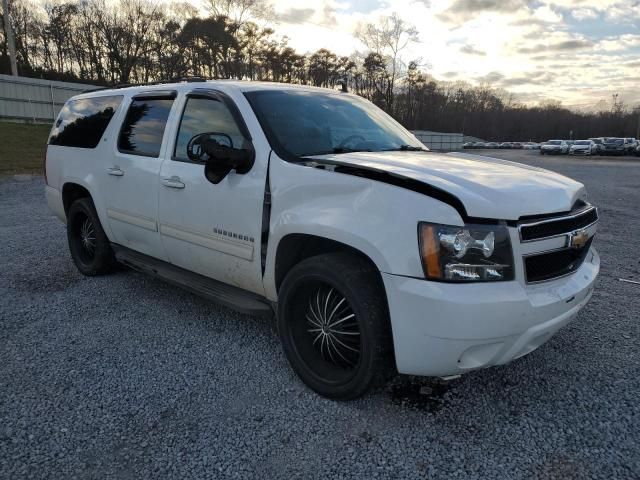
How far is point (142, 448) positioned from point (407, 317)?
1488mm

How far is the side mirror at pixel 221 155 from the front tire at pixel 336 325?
0.80 m

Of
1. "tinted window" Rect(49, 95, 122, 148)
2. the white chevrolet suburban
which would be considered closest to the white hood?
the white chevrolet suburban

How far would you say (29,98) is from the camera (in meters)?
28.2

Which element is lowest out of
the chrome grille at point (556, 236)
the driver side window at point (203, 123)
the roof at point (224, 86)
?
the chrome grille at point (556, 236)

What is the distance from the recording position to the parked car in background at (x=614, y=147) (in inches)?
1754

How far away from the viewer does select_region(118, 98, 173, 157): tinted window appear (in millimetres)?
3869

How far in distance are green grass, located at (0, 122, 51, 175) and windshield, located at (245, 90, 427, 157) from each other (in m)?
14.8

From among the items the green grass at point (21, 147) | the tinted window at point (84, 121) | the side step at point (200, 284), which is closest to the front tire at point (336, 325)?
the side step at point (200, 284)

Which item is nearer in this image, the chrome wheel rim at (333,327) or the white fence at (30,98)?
the chrome wheel rim at (333,327)

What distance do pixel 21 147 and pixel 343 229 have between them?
71.3 feet

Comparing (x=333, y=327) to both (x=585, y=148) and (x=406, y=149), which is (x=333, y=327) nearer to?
(x=406, y=149)

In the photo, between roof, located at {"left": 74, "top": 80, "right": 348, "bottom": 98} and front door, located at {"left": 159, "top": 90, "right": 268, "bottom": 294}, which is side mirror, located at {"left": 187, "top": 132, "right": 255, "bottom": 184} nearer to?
front door, located at {"left": 159, "top": 90, "right": 268, "bottom": 294}

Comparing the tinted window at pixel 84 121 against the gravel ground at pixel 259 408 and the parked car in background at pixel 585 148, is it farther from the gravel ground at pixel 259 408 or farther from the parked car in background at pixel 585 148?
the parked car in background at pixel 585 148

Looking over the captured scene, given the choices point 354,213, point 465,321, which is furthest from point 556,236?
point 354,213
